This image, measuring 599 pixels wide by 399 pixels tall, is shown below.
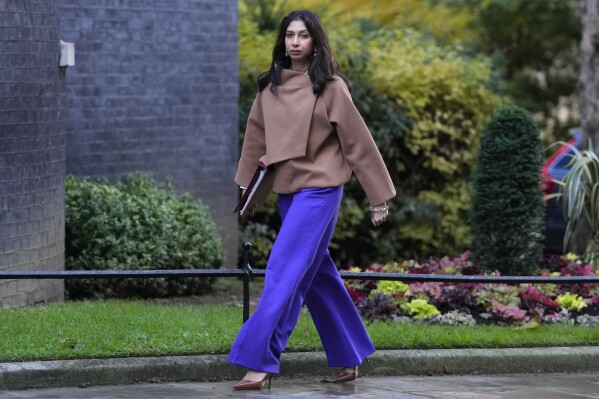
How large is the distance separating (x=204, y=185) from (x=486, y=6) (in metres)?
9.54

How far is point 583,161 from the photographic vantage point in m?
10.1

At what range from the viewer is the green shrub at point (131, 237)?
979 centimetres

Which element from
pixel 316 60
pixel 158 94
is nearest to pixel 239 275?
pixel 316 60

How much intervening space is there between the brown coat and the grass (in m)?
1.09

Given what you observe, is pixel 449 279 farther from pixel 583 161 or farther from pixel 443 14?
pixel 443 14

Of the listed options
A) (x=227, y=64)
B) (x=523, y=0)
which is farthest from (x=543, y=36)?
(x=227, y=64)

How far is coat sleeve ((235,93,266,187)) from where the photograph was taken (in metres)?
6.59

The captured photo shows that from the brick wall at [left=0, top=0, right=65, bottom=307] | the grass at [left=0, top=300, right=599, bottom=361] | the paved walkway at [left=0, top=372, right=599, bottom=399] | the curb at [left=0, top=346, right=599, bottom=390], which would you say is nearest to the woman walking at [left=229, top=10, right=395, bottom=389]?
the paved walkway at [left=0, top=372, right=599, bottom=399]

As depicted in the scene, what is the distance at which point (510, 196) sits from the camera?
9703 mm

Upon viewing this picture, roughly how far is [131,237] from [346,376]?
3643mm

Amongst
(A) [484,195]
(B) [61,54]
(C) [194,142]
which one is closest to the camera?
(B) [61,54]

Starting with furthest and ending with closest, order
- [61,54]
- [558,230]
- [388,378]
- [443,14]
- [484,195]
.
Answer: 1. [443,14]
2. [558,230]
3. [484,195]
4. [61,54]
5. [388,378]

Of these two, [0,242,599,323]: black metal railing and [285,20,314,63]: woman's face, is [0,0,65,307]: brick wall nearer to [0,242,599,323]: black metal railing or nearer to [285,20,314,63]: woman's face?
[0,242,599,323]: black metal railing

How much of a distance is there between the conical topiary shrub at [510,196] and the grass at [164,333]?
1574 millimetres
